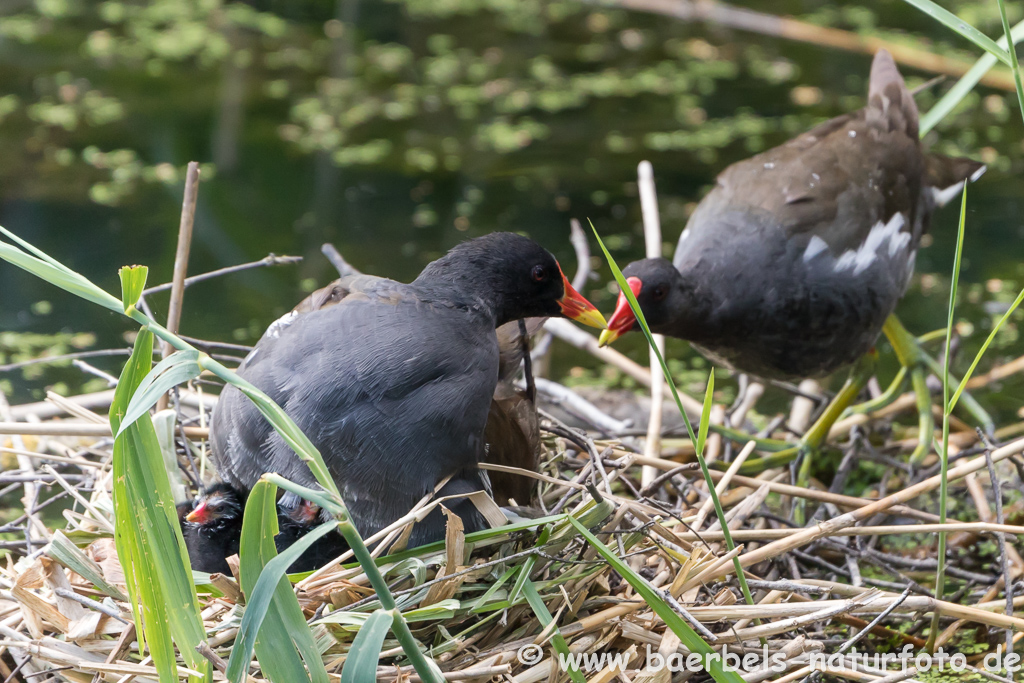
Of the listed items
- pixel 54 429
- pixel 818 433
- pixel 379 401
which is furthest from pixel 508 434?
pixel 818 433

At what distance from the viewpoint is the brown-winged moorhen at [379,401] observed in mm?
1490

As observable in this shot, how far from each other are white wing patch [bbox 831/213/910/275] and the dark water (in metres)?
0.51

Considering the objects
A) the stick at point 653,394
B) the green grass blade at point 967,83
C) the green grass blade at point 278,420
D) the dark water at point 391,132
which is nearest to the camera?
the green grass blade at point 278,420

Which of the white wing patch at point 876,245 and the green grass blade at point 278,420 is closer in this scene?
the green grass blade at point 278,420

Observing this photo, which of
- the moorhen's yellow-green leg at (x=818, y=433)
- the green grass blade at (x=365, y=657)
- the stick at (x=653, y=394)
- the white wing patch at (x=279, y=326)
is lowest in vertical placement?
the moorhen's yellow-green leg at (x=818, y=433)

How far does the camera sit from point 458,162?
Answer: 423cm

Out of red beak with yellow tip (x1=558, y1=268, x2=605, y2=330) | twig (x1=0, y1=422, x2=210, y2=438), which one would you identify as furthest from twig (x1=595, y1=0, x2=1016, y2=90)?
twig (x1=0, y1=422, x2=210, y2=438)

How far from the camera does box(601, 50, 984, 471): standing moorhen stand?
8.10 ft

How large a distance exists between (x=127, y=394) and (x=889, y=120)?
88.1 inches

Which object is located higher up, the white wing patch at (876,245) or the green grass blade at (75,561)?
the white wing patch at (876,245)

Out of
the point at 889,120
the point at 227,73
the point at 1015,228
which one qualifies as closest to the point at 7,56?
the point at 227,73

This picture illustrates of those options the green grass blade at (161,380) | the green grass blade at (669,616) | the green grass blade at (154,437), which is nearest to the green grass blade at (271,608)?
the green grass blade at (154,437)

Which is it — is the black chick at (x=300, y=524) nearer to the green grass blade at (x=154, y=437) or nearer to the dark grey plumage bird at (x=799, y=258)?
the green grass blade at (x=154, y=437)

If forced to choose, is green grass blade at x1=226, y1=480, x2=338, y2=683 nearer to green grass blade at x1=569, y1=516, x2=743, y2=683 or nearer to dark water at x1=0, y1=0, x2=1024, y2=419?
green grass blade at x1=569, y1=516, x2=743, y2=683
